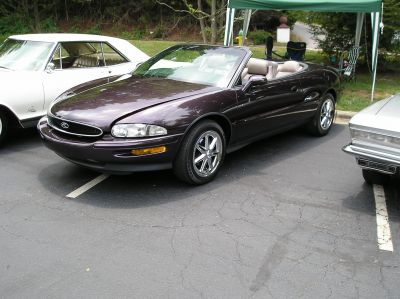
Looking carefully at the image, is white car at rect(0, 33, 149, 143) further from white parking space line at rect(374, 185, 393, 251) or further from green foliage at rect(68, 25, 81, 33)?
green foliage at rect(68, 25, 81, 33)

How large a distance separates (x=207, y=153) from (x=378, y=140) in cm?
166

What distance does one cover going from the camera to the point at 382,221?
4195 mm

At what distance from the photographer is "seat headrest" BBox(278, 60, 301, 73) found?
6.74 m

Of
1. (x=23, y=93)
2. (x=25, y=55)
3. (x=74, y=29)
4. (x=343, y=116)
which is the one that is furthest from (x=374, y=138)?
(x=74, y=29)

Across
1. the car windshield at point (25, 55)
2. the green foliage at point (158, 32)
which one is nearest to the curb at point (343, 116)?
the car windshield at point (25, 55)

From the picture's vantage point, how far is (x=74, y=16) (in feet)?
89.2

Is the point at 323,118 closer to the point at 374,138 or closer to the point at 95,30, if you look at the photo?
the point at 374,138

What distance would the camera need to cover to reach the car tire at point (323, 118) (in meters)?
6.74

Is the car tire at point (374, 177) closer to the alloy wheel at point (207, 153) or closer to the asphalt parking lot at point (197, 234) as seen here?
the asphalt parking lot at point (197, 234)

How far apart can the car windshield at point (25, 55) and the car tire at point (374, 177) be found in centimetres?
440

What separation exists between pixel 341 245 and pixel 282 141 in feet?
9.86

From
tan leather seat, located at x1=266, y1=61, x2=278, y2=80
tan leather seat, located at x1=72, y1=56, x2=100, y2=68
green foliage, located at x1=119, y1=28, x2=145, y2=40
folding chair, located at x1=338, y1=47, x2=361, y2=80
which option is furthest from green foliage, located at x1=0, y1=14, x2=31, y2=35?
tan leather seat, located at x1=266, y1=61, x2=278, y2=80

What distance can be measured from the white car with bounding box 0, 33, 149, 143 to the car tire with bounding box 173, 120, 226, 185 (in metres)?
2.53

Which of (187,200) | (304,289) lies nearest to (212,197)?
(187,200)
